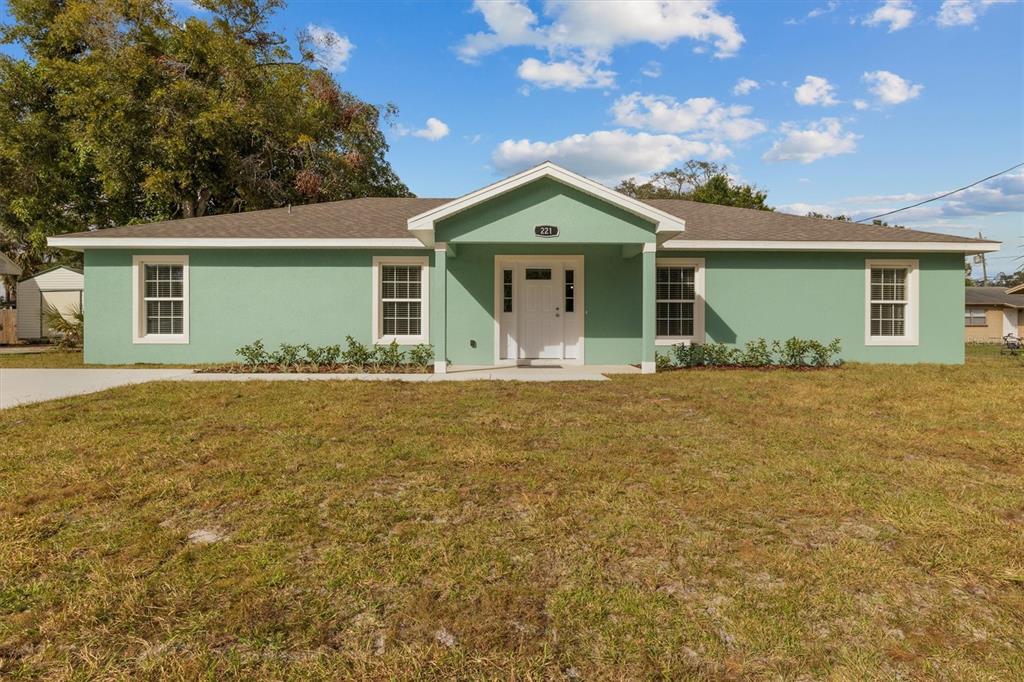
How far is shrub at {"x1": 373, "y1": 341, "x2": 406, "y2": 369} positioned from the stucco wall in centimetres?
49

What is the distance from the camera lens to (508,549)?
297 cm

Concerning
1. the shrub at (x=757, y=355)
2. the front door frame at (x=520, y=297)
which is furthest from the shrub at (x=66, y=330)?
the shrub at (x=757, y=355)

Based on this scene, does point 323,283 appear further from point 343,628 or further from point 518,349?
point 343,628

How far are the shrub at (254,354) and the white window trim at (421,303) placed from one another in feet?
7.72

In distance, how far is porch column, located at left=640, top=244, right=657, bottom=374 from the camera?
32.8 feet

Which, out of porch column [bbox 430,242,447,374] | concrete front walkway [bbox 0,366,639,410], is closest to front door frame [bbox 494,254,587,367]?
concrete front walkway [bbox 0,366,639,410]

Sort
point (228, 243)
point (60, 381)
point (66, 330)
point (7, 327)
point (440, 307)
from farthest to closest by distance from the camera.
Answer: point (7, 327) < point (66, 330) < point (228, 243) < point (440, 307) < point (60, 381)

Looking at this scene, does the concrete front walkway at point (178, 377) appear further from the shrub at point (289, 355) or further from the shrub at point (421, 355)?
the shrub at point (289, 355)

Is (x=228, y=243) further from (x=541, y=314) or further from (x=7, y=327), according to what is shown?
(x=7, y=327)

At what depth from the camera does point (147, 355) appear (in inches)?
454

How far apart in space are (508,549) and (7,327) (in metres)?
23.6

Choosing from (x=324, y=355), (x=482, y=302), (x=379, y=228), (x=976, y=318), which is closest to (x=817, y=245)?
(x=482, y=302)

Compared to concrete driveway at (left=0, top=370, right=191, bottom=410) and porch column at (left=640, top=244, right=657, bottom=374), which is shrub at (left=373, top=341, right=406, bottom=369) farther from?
porch column at (left=640, top=244, right=657, bottom=374)

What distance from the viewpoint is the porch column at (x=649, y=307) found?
1001 centimetres
